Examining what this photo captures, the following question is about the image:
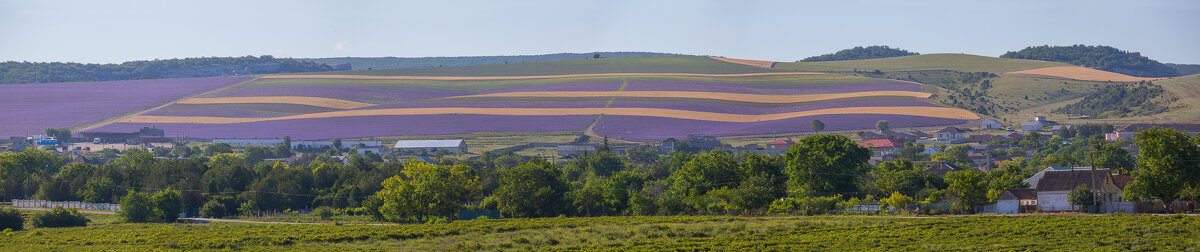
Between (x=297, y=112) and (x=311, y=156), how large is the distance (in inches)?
1771

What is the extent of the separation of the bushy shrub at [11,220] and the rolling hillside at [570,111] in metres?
82.9

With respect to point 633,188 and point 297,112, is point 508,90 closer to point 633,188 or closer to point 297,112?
point 297,112

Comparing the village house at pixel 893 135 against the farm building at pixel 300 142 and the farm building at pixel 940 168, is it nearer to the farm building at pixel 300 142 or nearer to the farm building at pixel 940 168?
the farm building at pixel 940 168

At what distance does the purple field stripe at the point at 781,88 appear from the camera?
18738 centimetres

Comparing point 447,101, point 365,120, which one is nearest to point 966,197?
point 365,120

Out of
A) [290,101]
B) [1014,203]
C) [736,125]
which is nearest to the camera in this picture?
[1014,203]

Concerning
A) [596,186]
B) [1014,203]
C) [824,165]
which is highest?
[824,165]

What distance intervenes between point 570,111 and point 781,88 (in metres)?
41.3

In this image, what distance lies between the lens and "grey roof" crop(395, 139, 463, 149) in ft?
480

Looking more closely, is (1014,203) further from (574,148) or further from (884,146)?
(574,148)

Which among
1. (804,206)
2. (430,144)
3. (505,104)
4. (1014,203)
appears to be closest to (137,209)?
(804,206)

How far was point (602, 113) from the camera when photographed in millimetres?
172125

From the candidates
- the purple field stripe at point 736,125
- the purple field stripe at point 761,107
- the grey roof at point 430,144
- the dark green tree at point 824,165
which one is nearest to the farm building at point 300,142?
the grey roof at point 430,144

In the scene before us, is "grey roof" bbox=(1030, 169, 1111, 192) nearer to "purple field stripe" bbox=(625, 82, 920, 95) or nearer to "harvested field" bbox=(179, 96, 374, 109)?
"purple field stripe" bbox=(625, 82, 920, 95)
